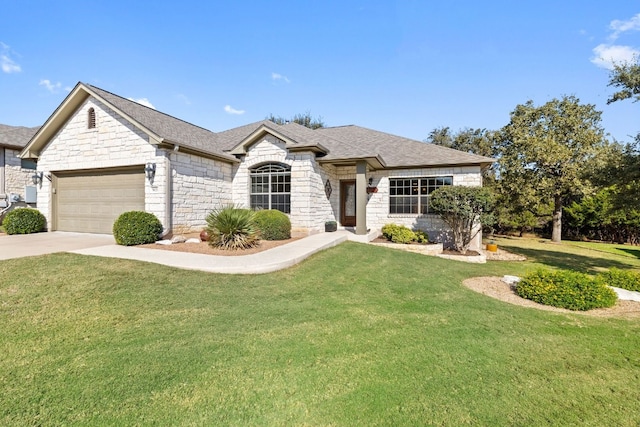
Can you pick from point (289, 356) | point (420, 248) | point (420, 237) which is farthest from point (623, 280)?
point (289, 356)

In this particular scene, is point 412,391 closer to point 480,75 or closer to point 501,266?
point 501,266

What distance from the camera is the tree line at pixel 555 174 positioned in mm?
17188

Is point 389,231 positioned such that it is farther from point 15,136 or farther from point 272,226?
point 15,136

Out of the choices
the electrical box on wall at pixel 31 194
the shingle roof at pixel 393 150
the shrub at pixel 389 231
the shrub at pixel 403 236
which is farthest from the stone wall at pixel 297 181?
the electrical box on wall at pixel 31 194

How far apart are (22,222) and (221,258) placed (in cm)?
1010

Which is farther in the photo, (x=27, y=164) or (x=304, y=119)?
(x=304, y=119)

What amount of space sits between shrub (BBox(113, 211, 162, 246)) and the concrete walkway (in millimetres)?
366

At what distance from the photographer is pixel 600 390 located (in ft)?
9.89

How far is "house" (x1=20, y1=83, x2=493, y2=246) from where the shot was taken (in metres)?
11.0

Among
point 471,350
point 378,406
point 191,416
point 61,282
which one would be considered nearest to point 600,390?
point 471,350

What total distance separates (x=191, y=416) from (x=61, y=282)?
4.82m

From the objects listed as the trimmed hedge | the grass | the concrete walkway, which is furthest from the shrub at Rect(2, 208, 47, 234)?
the grass

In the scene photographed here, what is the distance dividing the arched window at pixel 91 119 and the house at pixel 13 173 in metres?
4.89

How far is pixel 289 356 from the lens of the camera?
3.51m
